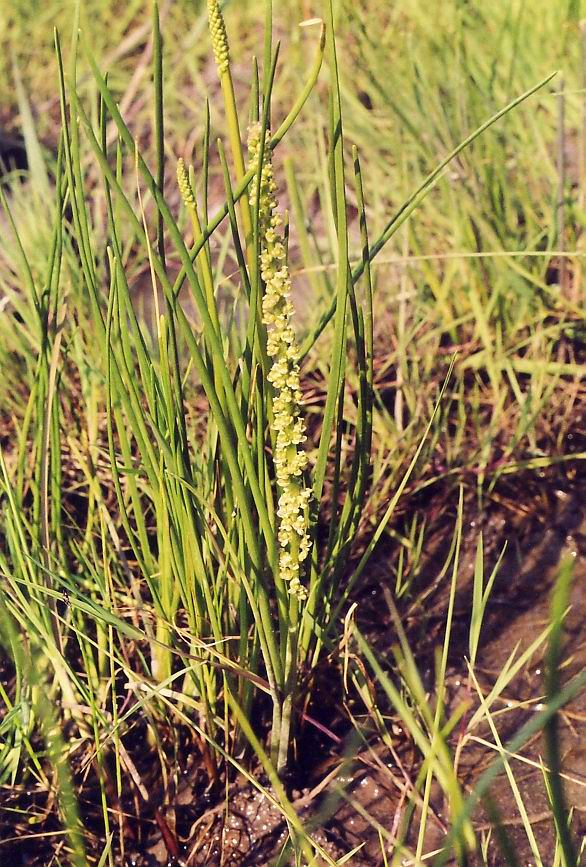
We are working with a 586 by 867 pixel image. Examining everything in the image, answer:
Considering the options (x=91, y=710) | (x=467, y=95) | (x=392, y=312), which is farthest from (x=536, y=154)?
(x=91, y=710)

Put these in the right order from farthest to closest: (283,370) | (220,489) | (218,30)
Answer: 1. (220,489)
2. (283,370)
3. (218,30)

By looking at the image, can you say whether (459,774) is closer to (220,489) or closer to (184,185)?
(220,489)

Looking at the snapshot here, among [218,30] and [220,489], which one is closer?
[218,30]

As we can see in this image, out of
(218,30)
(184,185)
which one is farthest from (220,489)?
(218,30)

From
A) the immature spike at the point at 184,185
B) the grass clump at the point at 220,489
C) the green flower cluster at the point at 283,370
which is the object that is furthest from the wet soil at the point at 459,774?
the immature spike at the point at 184,185

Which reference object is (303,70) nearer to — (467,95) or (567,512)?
(467,95)

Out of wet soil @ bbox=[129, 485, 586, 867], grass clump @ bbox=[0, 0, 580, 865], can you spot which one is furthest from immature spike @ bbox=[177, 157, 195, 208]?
wet soil @ bbox=[129, 485, 586, 867]

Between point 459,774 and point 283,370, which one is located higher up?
point 283,370

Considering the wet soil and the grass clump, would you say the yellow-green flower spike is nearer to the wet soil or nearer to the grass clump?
the grass clump
